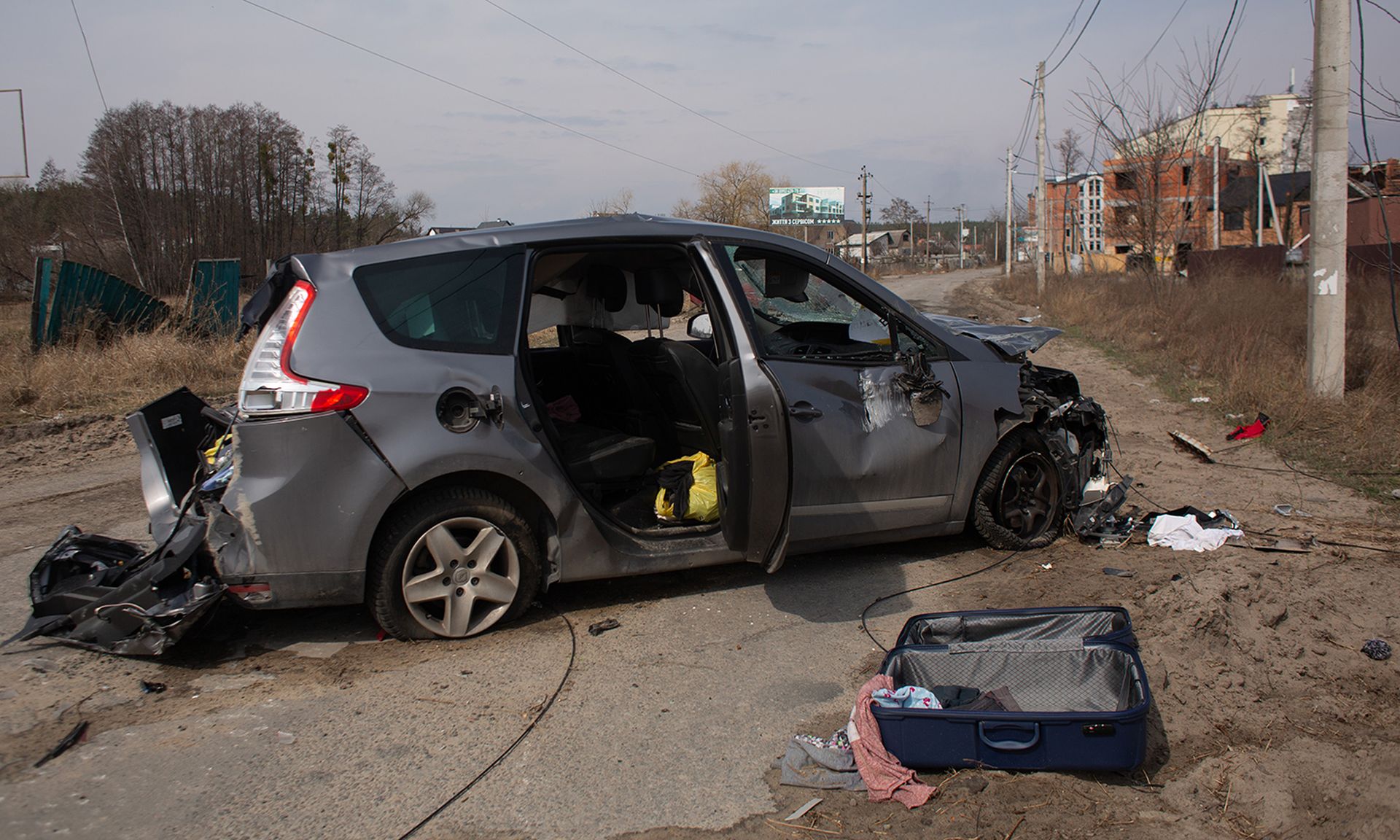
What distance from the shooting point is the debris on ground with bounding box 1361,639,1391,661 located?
3.68m

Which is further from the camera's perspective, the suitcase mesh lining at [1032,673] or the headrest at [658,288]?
the headrest at [658,288]

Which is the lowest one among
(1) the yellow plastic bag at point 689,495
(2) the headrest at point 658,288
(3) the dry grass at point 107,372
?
(1) the yellow plastic bag at point 689,495

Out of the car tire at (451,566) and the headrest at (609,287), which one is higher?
the headrest at (609,287)

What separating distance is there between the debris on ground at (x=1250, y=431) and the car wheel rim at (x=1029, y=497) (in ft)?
13.0

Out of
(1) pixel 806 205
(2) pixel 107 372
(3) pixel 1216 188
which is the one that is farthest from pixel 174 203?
(1) pixel 806 205

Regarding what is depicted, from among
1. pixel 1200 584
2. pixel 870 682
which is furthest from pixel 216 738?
pixel 1200 584

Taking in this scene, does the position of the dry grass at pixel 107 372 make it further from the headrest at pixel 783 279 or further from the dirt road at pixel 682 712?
the headrest at pixel 783 279

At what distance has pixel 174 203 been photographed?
22.8 m

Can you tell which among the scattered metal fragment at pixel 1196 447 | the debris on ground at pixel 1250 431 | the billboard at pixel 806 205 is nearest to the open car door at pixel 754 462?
the scattered metal fragment at pixel 1196 447

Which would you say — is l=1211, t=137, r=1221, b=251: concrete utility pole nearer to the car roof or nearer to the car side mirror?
the car side mirror

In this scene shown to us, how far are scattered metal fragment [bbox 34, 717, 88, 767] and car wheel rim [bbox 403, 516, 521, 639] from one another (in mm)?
1175

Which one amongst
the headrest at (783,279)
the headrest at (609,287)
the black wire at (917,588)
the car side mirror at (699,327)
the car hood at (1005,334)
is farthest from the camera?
the car side mirror at (699,327)

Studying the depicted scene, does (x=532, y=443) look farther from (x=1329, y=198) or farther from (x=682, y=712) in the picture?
(x=1329, y=198)

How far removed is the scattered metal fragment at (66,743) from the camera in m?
3.12
